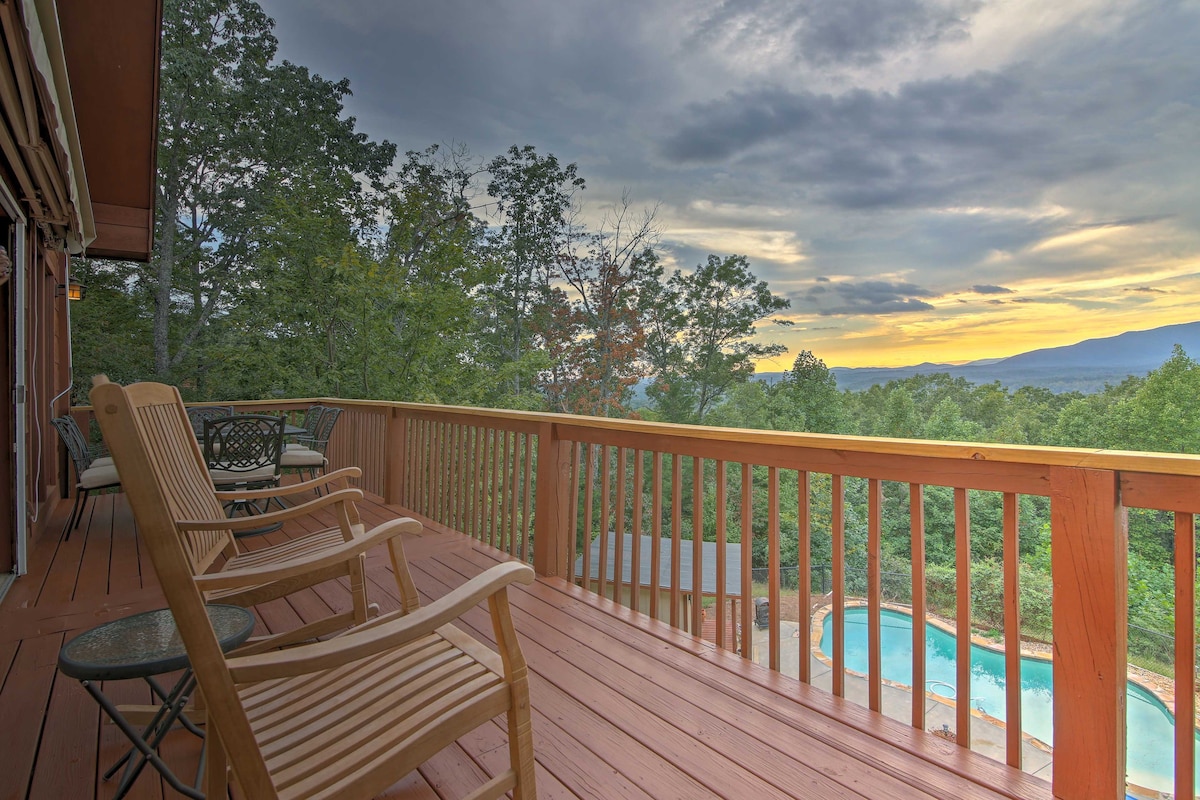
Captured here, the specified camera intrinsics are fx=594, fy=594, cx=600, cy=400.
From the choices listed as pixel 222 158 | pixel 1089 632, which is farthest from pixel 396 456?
pixel 222 158

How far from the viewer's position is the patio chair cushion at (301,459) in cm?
466

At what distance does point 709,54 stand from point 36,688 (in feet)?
66.1

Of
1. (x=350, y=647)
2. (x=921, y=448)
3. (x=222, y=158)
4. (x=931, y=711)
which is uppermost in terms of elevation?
(x=222, y=158)

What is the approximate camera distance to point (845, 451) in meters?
1.91

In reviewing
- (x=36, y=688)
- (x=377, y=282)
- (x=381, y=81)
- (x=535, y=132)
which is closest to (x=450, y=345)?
(x=377, y=282)

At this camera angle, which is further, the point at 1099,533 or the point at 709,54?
the point at 709,54

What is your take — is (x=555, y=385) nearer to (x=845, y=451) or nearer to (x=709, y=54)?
(x=709, y=54)

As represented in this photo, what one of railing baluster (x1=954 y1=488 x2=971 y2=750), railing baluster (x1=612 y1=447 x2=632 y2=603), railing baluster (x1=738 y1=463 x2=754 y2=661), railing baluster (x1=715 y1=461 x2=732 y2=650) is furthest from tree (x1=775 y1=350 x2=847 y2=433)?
railing baluster (x1=954 y1=488 x2=971 y2=750)

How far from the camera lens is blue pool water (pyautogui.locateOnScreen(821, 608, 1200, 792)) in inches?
456

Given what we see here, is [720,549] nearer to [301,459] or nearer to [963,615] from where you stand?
[963,615]

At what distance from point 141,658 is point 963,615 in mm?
2104

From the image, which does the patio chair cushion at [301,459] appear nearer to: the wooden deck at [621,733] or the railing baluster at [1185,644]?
the wooden deck at [621,733]

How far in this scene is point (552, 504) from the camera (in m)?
3.18

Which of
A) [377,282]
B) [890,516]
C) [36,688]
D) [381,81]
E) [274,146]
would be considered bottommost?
[890,516]
